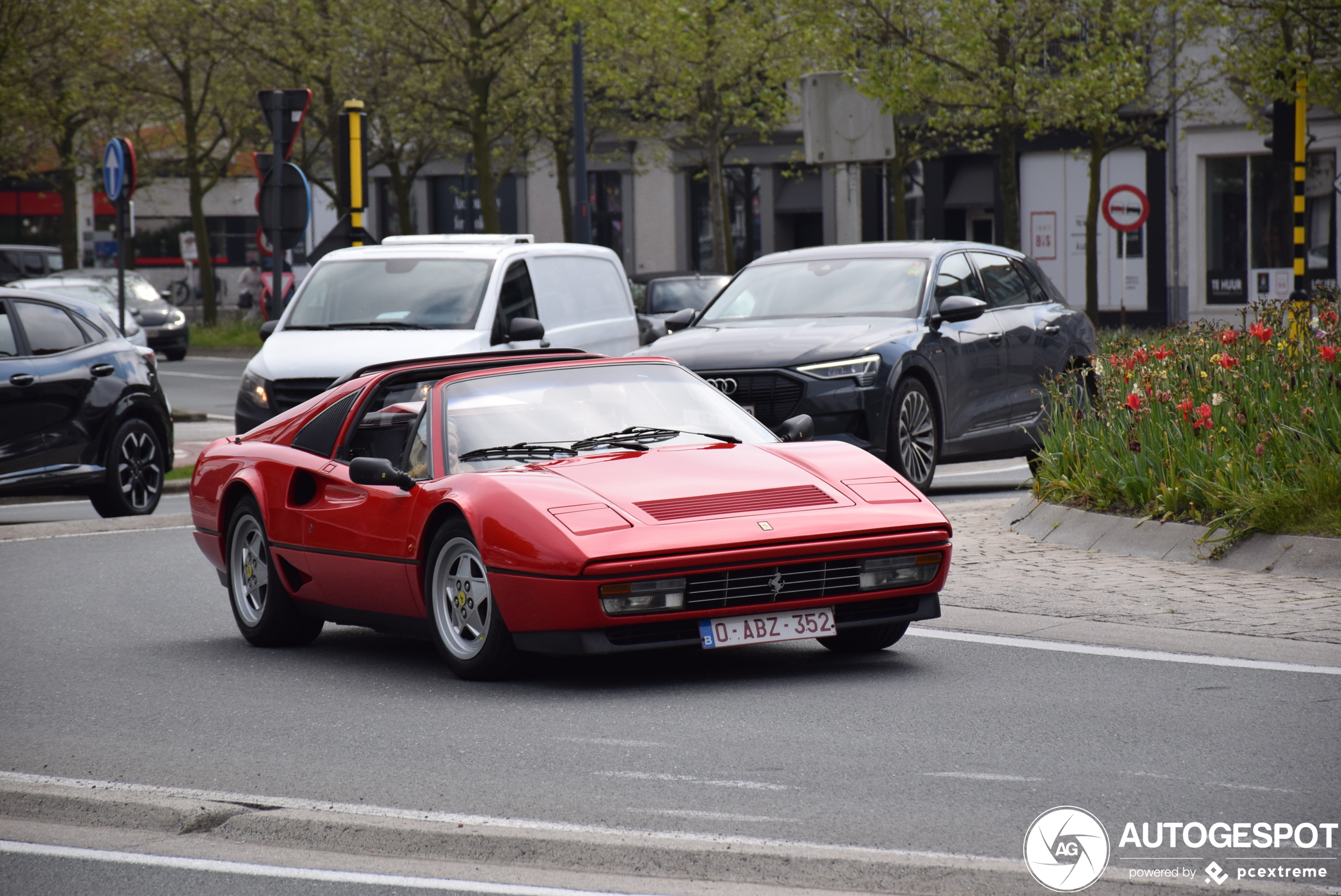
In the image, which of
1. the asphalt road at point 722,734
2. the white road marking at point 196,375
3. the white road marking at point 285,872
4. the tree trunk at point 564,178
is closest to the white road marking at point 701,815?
the asphalt road at point 722,734

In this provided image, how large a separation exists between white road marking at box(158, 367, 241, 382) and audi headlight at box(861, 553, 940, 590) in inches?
1020

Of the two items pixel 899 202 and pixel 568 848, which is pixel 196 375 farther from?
pixel 568 848

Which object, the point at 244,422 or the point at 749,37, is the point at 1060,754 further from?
the point at 749,37

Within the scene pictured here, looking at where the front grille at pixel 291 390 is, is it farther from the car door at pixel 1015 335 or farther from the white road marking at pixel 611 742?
the white road marking at pixel 611 742

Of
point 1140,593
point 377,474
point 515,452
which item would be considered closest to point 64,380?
point 377,474

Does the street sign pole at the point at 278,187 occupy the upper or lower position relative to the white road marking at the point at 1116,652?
upper

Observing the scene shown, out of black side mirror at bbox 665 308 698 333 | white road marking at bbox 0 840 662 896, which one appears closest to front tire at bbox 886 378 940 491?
black side mirror at bbox 665 308 698 333

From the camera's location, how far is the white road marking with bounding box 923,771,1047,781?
17.6ft

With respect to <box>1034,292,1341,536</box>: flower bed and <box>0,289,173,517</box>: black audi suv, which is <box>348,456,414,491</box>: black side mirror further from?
<box>0,289,173,517</box>: black audi suv

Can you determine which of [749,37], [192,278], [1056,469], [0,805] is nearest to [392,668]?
[0,805]

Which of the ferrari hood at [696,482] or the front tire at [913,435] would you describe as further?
the front tire at [913,435]

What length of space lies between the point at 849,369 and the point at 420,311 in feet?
13.1

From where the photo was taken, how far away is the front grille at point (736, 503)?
676 cm

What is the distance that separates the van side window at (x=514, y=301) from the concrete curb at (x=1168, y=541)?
Result: 15.9 feet
